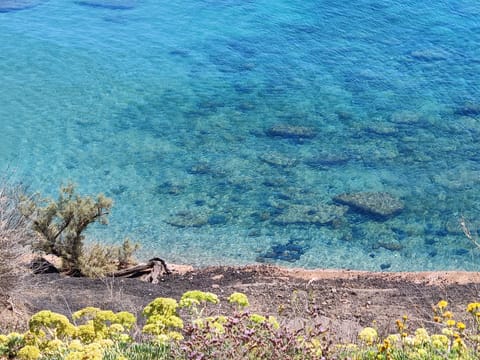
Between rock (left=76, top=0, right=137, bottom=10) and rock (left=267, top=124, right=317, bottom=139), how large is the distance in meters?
13.6

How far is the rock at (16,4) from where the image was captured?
3131cm

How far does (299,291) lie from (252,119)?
10831 mm

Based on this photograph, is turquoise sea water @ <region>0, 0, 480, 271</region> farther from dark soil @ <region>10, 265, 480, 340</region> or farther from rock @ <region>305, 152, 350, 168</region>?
dark soil @ <region>10, 265, 480, 340</region>

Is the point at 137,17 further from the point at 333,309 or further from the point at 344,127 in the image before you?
the point at 333,309

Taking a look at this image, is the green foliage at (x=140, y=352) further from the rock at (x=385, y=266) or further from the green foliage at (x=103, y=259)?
the rock at (x=385, y=266)

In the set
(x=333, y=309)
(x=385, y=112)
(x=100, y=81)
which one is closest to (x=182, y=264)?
(x=333, y=309)

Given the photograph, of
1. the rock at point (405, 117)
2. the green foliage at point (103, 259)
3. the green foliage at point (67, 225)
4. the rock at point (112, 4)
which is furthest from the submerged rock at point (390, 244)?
the rock at point (112, 4)

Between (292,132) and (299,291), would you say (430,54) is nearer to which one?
(292,132)

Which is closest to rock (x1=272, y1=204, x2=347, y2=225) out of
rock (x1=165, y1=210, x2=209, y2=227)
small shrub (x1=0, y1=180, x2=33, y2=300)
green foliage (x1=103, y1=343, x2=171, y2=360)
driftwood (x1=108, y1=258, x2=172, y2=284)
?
rock (x1=165, y1=210, x2=209, y2=227)

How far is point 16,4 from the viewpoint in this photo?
31.9 m

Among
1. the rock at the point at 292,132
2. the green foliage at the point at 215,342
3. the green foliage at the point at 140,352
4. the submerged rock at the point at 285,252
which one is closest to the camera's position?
the green foliage at the point at 215,342

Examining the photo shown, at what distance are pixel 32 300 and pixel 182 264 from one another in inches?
189

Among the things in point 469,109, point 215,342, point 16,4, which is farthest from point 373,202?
point 16,4

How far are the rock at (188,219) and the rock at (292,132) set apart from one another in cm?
485
